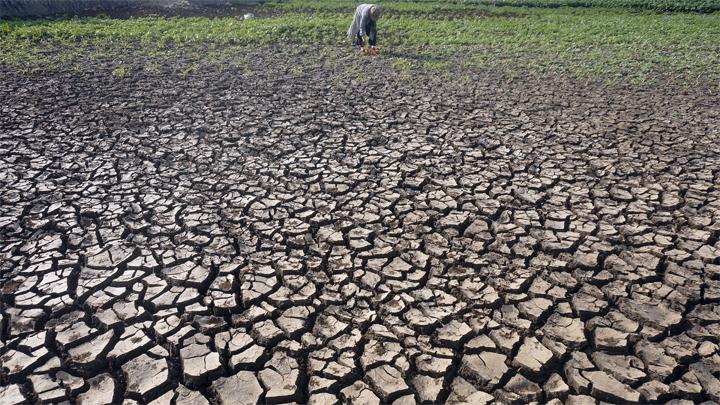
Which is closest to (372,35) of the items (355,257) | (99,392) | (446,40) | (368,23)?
(368,23)

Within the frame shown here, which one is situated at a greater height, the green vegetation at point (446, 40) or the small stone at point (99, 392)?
the green vegetation at point (446, 40)

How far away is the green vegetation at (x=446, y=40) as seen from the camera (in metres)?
11.3

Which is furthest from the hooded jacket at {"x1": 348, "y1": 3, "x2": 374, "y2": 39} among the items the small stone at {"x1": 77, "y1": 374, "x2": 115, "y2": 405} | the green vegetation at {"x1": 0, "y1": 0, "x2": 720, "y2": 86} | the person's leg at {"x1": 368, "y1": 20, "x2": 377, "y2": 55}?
the small stone at {"x1": 77, "y1": 374, "x2": 115, "y2": 405}

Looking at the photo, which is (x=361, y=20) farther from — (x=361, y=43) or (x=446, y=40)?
(x=446, y=40)

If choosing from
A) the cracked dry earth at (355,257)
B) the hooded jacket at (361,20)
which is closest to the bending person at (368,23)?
the hooded jacket at (361,20)

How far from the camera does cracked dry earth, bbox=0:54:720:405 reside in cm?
343

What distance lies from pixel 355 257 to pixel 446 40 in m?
10.6

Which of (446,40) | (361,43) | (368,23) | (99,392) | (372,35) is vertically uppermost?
(368,23)

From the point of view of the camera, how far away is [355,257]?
4.61m

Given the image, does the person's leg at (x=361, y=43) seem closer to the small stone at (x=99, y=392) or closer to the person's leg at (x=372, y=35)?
the person's leg at (x=372, y=35)

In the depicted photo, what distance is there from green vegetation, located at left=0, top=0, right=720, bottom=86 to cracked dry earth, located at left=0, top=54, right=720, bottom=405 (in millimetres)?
3594

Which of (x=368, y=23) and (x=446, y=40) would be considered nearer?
(x=368, y=23)

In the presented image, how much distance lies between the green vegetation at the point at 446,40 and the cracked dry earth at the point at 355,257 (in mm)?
3594

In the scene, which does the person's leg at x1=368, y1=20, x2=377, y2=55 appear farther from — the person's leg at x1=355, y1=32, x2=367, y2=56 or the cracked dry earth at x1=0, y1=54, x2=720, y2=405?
the cracked dry earth at x1=0, y1=54, x2=720, y2=405
